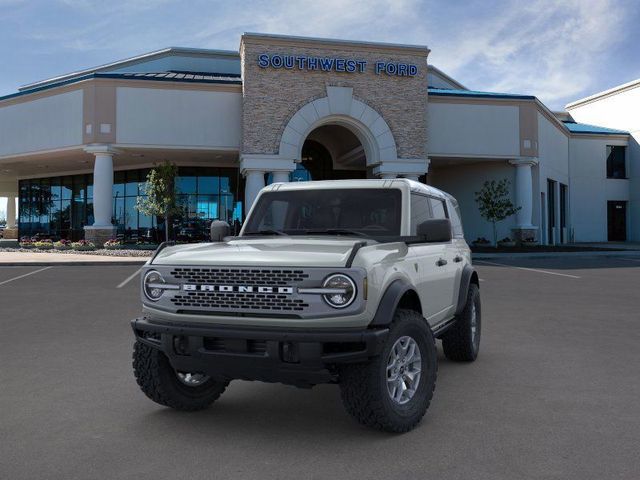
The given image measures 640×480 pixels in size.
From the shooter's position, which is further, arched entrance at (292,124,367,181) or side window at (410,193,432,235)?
arched entrance at (292,124,367,181)

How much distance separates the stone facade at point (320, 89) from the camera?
27.7 metres

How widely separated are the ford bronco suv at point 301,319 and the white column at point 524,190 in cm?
2891

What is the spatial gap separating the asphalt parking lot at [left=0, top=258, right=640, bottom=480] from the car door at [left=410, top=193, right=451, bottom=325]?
751 millimetres

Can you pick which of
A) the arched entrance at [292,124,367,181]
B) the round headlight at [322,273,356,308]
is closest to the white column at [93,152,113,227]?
the arched entrance at [292,124,367,181]

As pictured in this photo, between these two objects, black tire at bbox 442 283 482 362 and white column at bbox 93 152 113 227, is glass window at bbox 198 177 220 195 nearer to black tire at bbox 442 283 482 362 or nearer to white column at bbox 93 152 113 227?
white column at bbox 93 152 113 227

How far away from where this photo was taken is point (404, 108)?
95.5ft

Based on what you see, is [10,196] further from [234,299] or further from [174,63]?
[234,299]

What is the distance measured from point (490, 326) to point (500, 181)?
25.9 metres

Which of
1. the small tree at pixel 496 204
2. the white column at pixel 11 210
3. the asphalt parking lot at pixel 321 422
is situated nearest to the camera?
the asphalt parking lot at pixel 321 422

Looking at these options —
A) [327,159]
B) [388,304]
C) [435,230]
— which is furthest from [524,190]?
[388,304]

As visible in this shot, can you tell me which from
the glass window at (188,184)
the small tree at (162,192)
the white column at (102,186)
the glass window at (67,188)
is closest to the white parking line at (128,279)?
the small tree at (162,192)

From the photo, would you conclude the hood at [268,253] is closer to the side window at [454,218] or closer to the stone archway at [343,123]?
the side window at [454,218]

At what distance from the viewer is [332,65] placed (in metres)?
28.1

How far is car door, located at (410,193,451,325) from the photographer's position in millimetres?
4832
